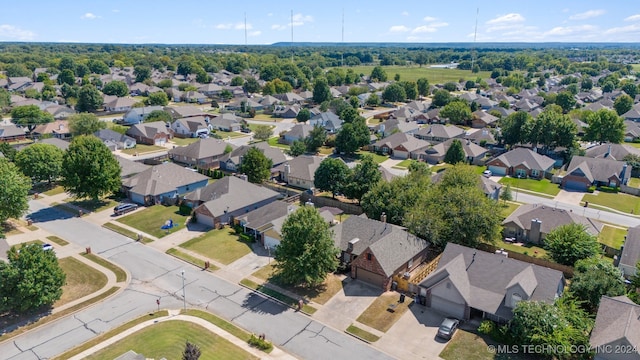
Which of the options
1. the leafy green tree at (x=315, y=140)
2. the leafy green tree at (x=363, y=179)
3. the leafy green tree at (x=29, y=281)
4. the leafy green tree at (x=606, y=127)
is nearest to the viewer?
the leafy green tree at (x=29, y=281)

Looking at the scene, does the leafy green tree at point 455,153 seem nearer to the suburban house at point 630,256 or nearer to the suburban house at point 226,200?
the suburban house at point 226,200

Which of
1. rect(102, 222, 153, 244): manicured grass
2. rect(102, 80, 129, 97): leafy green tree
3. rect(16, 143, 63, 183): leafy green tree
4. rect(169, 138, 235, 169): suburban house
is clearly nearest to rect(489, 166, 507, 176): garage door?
rect(169, 138, 235, 169): suburban house

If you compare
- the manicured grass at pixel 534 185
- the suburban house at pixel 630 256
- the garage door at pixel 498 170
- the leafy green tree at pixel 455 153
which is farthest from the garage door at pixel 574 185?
the suburban house at pixel 630 256

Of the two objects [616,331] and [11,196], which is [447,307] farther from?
[11,196]

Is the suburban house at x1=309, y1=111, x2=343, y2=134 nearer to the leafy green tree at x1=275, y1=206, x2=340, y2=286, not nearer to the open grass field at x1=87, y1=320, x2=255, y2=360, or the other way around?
the leafy green tree at x1=275, y1=206, x2=340, y2=286

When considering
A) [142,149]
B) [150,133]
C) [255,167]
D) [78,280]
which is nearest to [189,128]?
[150,133]

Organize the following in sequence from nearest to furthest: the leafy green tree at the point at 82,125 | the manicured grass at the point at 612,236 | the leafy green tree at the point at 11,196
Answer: the leafy green tree at the point at 11,196 → the manicured grass at the point at 612,236 → the leafy green tree at the point at 82,125
